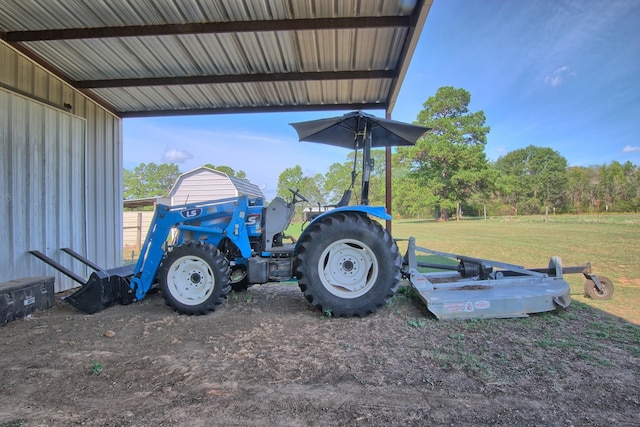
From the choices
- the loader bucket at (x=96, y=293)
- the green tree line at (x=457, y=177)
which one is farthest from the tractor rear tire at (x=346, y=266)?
the green tree line at (x=457, y=177)

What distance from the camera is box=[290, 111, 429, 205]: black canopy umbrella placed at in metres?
3.97

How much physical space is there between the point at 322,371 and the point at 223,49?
4.63m

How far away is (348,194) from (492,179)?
3334cm

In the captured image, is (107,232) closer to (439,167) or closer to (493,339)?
(493,339)

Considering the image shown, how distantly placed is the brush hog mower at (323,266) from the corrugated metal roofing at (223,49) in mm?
1442

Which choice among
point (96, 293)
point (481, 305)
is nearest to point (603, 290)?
point (481, 305)

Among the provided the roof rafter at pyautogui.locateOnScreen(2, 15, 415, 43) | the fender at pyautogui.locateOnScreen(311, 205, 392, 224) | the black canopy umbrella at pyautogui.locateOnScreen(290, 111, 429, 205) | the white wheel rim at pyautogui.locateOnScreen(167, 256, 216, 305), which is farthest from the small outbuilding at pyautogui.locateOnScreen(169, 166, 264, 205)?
the fender at pyautogui.locateOnScreen(311, 205, 392, 224)

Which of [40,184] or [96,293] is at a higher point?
[40,184]

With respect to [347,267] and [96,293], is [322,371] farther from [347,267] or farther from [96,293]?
[96,293]

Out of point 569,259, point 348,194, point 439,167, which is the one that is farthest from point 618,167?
point 348,194

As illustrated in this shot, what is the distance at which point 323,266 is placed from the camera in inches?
152

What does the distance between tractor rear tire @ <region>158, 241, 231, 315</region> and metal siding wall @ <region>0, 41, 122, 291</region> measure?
2.63 meters

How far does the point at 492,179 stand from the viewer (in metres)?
33.0

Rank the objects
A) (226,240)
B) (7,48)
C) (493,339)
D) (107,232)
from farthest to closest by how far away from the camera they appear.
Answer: (107,232)
(7,48)
(226,240)
(493,339)
